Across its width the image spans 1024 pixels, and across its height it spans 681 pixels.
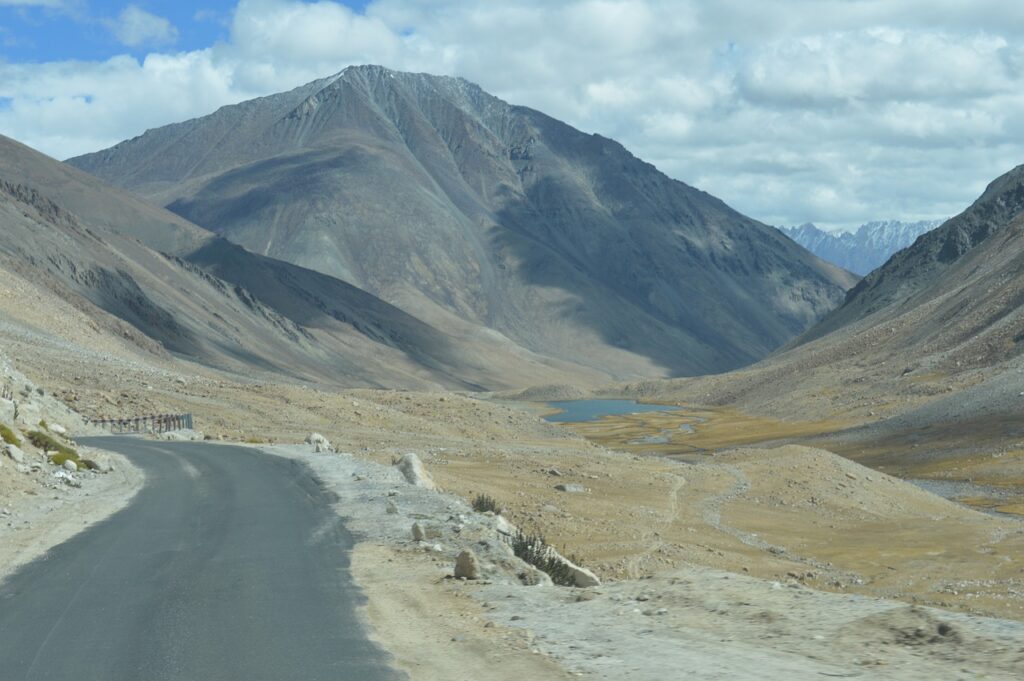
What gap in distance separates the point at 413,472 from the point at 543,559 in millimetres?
16052

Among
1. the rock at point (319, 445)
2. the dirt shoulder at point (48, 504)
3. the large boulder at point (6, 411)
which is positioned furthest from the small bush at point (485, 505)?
the large boulder at point (6, 411)

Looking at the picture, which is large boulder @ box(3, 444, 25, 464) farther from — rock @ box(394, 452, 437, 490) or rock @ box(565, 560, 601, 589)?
rock @ box(565, 560, 601, 589)

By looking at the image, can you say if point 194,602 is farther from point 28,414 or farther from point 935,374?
point 935,374

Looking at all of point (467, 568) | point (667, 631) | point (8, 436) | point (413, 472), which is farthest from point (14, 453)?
point (667, 631)

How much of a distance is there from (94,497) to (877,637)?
22638mm

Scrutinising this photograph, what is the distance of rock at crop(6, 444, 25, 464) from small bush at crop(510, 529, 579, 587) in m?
15.5

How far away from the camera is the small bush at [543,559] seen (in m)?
20.4

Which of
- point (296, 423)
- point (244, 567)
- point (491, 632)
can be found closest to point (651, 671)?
point (491, 632)

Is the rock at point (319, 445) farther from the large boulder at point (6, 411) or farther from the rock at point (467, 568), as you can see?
the rock at point (467, 568)

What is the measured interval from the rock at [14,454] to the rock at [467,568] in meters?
17.8

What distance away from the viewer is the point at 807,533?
148 feet

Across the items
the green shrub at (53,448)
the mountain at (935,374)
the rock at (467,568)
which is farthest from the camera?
the mountain at (935,374)

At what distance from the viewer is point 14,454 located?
30750 mm

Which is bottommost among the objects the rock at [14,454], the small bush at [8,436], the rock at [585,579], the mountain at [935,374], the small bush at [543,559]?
the rock at [14,454]
